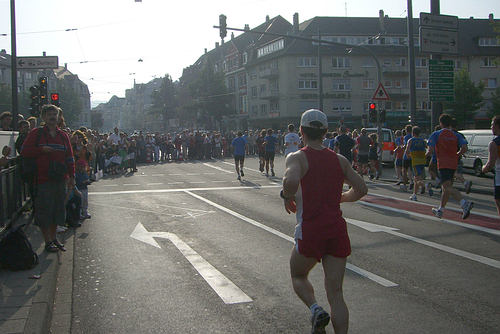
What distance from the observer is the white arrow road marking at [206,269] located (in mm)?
5451

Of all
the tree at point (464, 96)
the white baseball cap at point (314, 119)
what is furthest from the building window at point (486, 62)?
the white baseball cap at point (314, 119)

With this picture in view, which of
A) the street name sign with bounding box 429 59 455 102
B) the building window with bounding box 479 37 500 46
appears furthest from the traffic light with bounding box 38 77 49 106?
the building window with bounding box 479 37 500 46

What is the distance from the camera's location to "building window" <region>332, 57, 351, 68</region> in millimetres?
66125

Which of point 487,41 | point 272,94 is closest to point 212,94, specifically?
point 272,94

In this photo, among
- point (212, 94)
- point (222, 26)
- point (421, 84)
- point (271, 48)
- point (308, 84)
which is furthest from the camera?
point (212, 94)

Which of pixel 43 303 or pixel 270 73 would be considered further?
pixel 270 73

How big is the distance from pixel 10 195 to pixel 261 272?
4411 millimetres

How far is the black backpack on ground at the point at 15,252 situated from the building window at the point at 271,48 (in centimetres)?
6319

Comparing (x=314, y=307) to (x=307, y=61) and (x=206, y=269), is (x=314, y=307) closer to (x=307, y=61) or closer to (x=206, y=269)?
(x=206, y=269)

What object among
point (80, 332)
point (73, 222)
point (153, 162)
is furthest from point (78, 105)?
point (80, 332)

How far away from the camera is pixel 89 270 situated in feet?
22.0

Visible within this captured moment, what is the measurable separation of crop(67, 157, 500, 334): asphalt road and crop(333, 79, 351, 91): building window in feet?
183

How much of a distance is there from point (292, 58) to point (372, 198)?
53784 millimetres

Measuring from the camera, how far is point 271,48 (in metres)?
70.7
